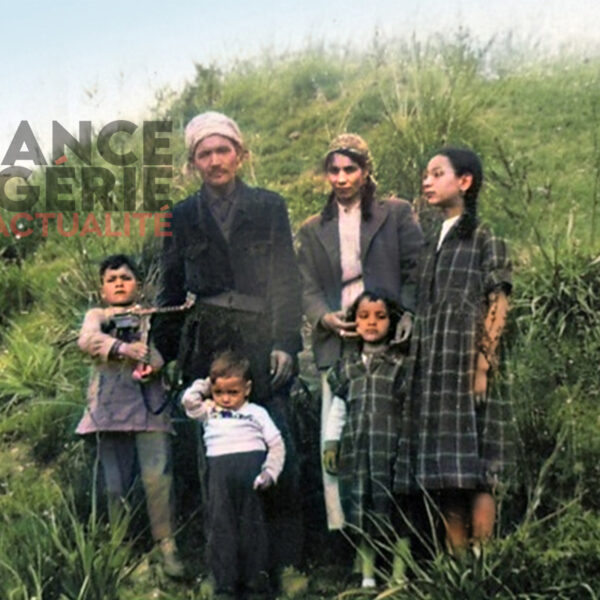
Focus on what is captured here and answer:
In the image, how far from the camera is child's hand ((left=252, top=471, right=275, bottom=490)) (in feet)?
18.9

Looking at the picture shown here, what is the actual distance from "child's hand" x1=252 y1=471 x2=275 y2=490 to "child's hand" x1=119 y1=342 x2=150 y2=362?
863mm

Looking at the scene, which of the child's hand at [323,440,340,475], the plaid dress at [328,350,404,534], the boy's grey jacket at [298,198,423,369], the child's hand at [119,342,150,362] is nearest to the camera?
the plaid dress at [328,350,404,534]

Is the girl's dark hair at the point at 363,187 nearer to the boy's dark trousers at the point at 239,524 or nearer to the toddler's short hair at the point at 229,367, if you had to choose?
the toddler's short hair at the point at 229,367

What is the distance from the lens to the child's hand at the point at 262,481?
18.9 feet

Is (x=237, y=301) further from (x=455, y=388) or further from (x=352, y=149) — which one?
(x=455, y=388)

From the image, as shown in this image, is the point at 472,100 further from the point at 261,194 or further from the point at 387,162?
the point at 261,194

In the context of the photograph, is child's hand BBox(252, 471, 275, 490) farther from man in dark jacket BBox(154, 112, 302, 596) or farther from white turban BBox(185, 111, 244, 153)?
white turban BBox(185, 111, 244, 153)

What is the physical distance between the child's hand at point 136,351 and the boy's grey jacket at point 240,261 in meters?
0.16

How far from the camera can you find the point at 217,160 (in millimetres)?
6191

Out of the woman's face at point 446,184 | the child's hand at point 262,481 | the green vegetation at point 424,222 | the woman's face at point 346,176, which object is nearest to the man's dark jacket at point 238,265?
the woman's face at point 346,176

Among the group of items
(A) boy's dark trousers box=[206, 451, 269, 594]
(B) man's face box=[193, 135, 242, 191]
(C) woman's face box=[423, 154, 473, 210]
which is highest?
(B) man's face box=[193, 135, 242, 191]

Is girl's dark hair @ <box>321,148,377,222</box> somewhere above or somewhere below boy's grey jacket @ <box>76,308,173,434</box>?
above

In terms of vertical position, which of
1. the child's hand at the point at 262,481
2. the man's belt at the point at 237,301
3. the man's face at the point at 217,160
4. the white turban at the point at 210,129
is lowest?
the child's hand at the point at 262,481

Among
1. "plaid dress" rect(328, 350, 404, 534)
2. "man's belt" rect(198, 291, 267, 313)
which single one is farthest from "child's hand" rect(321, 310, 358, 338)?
"man's belt" rect(198, 291, 267, 313)
